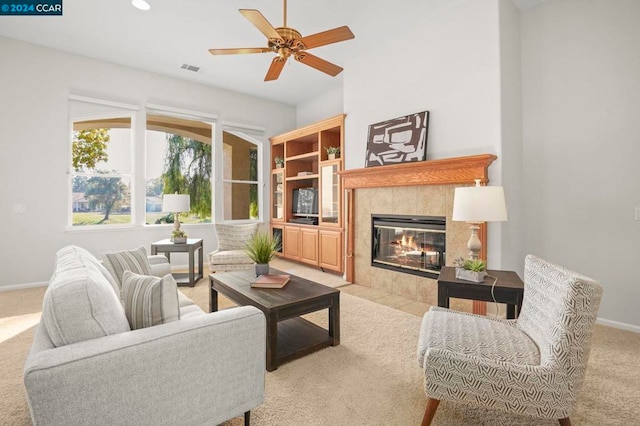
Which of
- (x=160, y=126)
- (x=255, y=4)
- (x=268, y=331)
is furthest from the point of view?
(x=160, y=126)

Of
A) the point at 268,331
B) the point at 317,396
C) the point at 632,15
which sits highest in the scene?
the point at 632,15

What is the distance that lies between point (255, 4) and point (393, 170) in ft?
7.77

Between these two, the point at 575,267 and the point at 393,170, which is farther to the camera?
the point at 393,170

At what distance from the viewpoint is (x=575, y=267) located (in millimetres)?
3033

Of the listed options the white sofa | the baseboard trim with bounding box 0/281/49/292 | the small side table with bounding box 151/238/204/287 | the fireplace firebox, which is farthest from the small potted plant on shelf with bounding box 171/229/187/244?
the white sofa

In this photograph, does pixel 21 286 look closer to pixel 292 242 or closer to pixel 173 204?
pixel 173 204

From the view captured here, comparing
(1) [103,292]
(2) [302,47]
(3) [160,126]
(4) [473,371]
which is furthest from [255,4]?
(4) [473,371]

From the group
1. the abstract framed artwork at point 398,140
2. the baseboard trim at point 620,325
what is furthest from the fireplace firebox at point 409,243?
the baseboard trim at point 620,325

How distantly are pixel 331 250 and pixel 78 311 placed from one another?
388cm

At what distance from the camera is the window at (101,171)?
455 cm

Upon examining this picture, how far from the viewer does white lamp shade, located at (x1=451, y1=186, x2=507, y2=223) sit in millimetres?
2289

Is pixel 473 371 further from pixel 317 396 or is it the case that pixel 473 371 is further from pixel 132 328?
pixel 132 328

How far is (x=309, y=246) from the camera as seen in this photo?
5344 millimetres

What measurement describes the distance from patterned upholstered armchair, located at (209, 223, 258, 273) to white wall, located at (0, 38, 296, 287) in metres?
1.56
